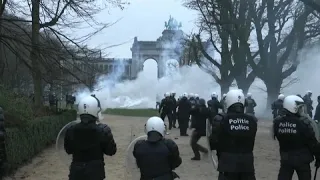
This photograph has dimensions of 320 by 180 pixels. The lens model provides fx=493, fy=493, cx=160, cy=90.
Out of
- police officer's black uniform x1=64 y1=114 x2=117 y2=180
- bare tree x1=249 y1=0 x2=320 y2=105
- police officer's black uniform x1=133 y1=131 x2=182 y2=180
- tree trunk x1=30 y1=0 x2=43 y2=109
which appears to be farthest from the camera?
bare tree x1=249 y1=0 x2=320 y2=105

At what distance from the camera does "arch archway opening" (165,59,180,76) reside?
65.3 m

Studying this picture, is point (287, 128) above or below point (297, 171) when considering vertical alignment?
above

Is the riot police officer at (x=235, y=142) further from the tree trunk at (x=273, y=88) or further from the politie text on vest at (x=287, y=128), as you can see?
the tree trunk at (x=273, y=88)

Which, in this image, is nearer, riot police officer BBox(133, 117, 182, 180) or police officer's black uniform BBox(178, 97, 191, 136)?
riot police officer BBox(133, 117, 182, 180)

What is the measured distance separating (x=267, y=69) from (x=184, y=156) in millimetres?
17179

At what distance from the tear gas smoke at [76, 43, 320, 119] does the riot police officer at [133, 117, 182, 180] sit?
37022 mm

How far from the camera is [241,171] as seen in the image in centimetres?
591

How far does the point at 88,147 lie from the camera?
562 cm

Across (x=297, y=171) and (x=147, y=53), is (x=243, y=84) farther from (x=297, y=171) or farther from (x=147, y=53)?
(x=147, y=53)

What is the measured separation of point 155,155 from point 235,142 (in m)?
1.13

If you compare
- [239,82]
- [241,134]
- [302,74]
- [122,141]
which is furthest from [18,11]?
[302,74]

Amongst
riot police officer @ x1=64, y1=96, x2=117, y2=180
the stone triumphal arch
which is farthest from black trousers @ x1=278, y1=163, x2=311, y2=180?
the stone triumphal arch

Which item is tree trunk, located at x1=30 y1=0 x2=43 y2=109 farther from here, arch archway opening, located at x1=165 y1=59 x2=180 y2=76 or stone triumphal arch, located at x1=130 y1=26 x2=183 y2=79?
stone triumphal arch, located at x1=130 y1=26 x2=183 y2=79

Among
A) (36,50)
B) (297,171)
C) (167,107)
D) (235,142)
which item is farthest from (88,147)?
(167,107)
